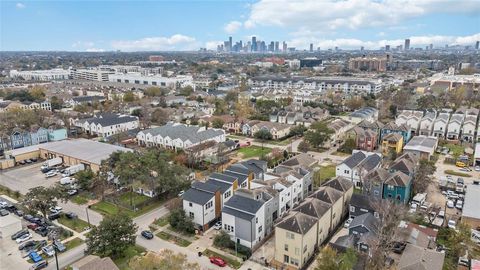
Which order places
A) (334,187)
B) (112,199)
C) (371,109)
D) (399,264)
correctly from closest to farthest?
(399,264) < (334,187) < (112,199) < (371,109)

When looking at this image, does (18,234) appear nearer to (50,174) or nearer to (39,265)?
(39,265)

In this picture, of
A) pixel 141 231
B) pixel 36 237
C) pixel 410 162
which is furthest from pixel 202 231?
pixel 410 162

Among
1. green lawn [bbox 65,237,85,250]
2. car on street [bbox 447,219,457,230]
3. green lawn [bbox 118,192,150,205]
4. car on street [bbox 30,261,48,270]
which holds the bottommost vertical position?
green lawn [bbox 65,237,85,250]

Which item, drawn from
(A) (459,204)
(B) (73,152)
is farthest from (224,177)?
(B) (73,152)

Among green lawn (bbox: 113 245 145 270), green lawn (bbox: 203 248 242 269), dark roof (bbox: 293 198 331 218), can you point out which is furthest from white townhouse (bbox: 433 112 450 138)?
green lawn (bbox: 113 245 145 270)

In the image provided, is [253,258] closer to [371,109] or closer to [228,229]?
[228,229]

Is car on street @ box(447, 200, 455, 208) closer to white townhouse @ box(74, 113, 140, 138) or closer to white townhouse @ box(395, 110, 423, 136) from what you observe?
white townhouse @ box(395, 110, 423, 136)
